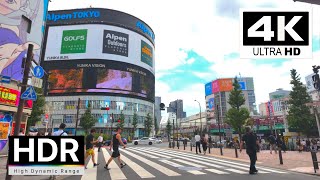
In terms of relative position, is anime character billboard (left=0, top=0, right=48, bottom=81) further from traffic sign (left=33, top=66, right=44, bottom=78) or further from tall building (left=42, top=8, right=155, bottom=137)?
tall building (left=42, top=8, right=155, bottom=137)

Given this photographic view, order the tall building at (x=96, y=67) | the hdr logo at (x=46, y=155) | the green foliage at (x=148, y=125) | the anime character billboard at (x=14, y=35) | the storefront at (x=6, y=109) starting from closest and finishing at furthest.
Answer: the hdr logo at (x=46, y=155)
the storefront at (x=6, y=109)
the anime character billboard at (x=14, y=35)
the tall building at (x=96, y=67)
the green foliage at (x=148, y=125)

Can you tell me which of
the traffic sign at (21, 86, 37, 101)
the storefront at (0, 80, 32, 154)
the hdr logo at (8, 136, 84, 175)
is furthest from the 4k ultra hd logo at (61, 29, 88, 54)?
the hdr logo at (8, 136, 84, 175)

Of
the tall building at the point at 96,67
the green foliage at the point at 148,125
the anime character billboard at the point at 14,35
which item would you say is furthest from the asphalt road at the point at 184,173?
the green foliage at the point at 148,125

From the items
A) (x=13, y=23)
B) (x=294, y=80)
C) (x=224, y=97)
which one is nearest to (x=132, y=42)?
(x=224, y=97)

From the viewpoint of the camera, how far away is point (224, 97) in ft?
352

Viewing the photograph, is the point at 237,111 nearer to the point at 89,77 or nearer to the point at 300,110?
the point at 300,110

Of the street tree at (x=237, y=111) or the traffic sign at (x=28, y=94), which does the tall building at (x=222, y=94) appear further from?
the traffic sign at (x=28, y=94)

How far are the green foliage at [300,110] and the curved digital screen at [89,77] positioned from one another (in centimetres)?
5268

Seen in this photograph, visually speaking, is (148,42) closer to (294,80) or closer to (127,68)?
(127,68)

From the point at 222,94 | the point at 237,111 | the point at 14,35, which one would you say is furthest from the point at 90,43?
the point at 222,94

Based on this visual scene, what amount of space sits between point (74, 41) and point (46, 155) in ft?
262

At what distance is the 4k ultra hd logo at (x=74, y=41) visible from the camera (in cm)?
7719

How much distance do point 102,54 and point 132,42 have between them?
1181 centimetres

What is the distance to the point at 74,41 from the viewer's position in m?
78.4
